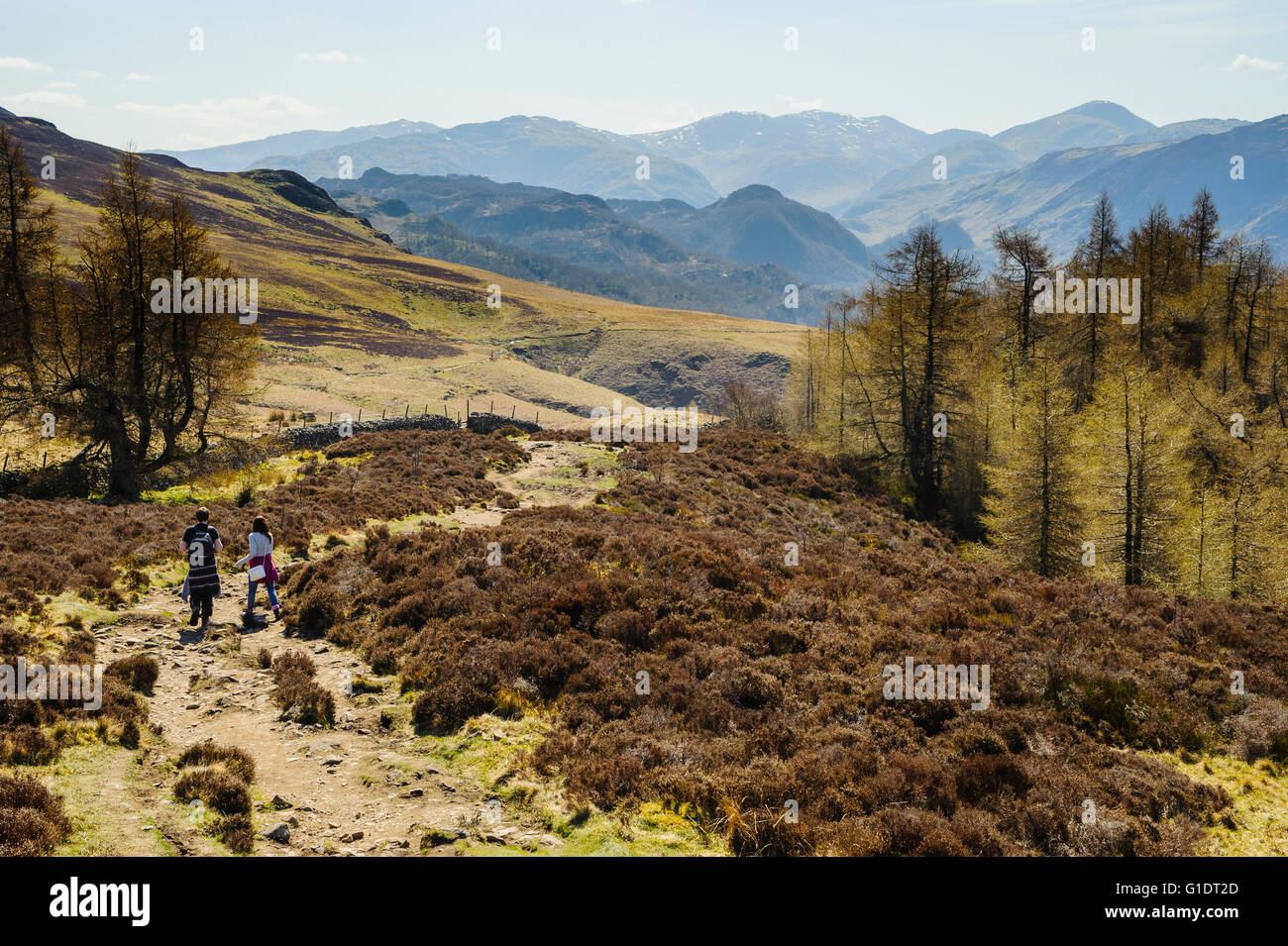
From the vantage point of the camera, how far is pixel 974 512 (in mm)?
39094

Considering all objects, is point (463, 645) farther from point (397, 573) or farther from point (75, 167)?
point (75, 167)

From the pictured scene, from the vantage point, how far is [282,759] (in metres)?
9.54

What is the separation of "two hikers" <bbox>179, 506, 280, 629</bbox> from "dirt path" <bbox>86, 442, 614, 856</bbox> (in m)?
0.39

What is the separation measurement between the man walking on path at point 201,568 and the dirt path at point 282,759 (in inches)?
14.7

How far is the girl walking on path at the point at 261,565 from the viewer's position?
14742mm

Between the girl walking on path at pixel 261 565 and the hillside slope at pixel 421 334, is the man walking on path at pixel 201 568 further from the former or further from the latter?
the hillside slope at pixel 421 334

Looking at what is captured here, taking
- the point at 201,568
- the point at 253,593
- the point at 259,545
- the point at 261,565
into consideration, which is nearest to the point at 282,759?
the point at 201,568

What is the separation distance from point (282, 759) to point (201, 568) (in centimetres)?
643

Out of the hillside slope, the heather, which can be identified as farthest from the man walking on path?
the hillside slope

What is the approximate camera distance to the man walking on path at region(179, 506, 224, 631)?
1374cm

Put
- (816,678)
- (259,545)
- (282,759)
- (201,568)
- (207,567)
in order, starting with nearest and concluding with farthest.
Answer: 1. (282,759)
2. (816,678)
3. (201,568)
4. (207,567)
5. (259,545)

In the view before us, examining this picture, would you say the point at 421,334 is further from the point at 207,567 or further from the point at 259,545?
the point at 207,567

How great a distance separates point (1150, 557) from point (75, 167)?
239 metres
